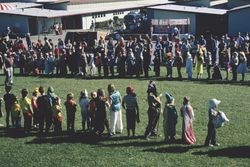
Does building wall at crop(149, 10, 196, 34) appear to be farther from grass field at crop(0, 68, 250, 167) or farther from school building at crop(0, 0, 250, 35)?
grass field at crop(0, 68, 250, 167)

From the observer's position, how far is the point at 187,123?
1828 centimetres

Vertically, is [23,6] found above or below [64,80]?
above

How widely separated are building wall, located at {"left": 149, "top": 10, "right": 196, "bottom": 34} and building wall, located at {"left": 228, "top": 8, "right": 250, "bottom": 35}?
4.02 metres

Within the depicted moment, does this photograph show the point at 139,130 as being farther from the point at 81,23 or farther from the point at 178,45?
the point at 81,23

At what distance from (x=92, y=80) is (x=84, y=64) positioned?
1.43m

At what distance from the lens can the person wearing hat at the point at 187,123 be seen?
18.2 m

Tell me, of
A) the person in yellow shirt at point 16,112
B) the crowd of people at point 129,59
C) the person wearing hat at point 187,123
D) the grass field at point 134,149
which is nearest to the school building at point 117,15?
the crowd of people at point 129,59

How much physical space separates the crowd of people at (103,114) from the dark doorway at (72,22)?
137 feet

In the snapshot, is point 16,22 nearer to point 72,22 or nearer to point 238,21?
point 72,22

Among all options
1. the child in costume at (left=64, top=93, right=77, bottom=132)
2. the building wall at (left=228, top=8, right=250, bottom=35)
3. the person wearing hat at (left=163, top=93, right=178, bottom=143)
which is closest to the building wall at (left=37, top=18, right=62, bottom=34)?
the building wall at (left=228, top=8, right=250, bottom=35)

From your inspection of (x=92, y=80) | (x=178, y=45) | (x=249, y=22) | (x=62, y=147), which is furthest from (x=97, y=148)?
(x=249, y=22)

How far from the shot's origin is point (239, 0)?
53.6 metres

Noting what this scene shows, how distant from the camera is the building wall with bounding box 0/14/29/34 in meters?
56.6

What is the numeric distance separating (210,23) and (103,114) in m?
34.9
